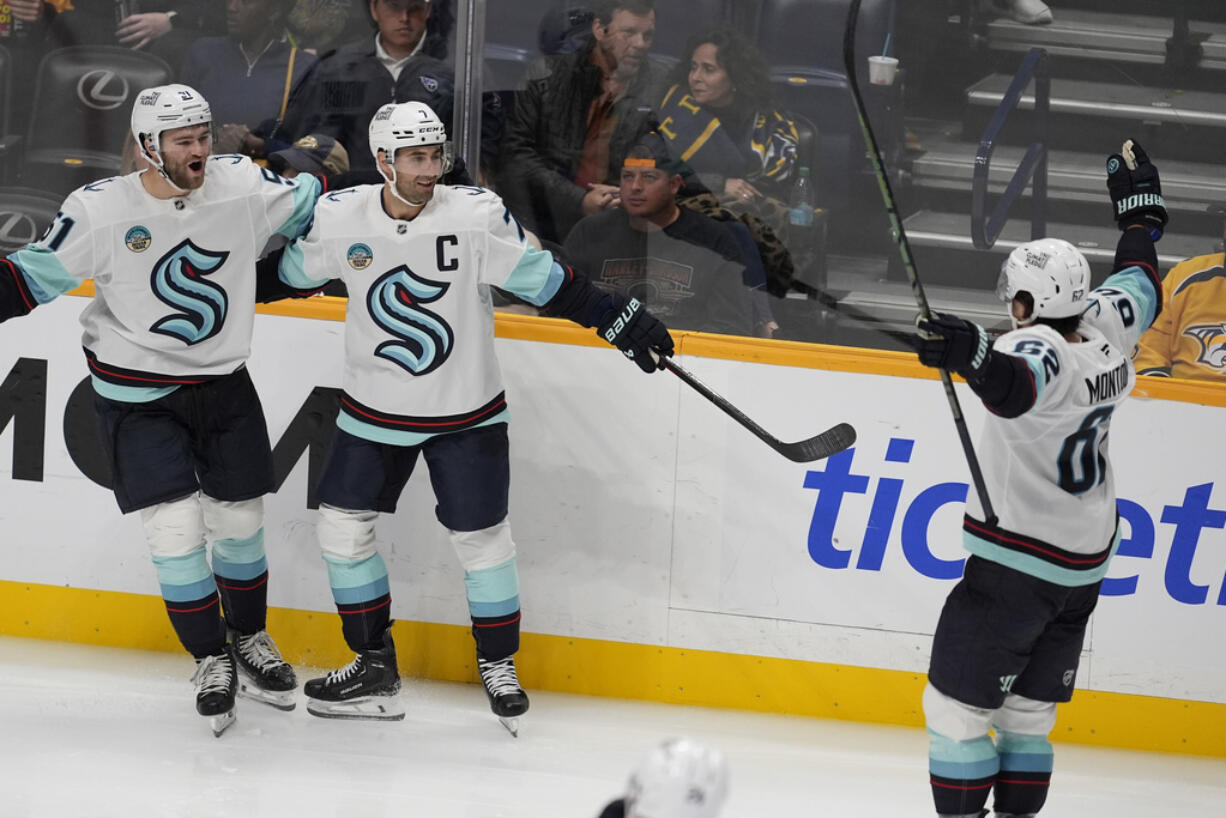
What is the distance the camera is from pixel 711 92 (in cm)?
400

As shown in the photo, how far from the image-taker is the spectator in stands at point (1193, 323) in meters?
3.93

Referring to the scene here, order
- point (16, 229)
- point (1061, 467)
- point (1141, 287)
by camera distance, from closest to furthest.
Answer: point (1061, 467)
point (1141, 287)
point (16, 229)

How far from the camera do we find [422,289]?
140 inches

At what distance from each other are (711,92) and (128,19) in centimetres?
162

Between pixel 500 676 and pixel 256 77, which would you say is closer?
pixel 500 676

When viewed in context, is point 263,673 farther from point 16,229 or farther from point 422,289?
point 16,229

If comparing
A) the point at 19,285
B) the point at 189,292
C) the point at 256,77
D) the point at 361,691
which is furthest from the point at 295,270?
the point at 361,691

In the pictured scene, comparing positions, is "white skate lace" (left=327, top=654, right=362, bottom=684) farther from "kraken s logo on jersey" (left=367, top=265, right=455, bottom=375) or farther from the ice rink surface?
"kraken s logo on jersey" (left=367, top=265, right=455, bottom=375)

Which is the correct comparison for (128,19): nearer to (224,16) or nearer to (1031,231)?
(224,16)

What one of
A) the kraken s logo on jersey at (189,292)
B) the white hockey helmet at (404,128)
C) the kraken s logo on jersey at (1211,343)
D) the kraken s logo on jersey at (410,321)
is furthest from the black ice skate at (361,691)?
the kraken s logo on jersey at (1211,343)

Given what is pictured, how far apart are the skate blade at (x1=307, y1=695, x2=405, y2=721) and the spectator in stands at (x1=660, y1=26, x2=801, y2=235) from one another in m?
1.58

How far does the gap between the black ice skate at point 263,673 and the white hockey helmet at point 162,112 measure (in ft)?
4.06

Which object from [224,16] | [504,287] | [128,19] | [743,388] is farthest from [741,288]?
[128,19]

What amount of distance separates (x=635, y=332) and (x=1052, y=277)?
1.07 meters
